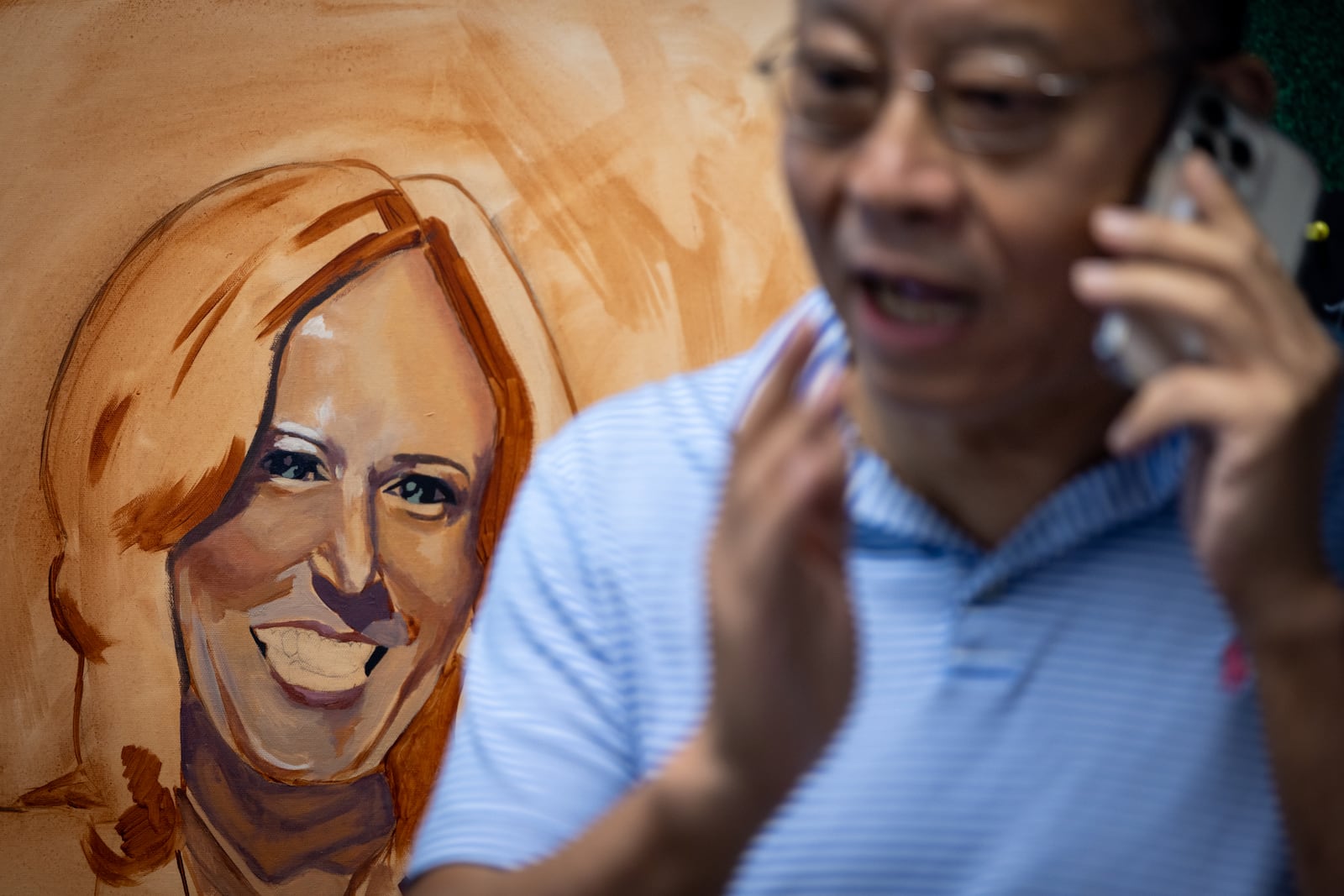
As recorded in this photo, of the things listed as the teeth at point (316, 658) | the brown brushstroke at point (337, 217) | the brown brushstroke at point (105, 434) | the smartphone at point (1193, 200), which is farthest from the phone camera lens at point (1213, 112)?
the brown brushstroke at point (105, 434)

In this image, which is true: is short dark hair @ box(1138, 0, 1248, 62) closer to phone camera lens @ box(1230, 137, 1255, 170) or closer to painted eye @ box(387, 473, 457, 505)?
phone camera lens @ box(1230, 137, 1255, 170)

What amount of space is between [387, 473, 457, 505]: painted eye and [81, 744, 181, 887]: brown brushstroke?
0.42 metres

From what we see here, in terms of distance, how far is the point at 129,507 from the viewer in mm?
1393

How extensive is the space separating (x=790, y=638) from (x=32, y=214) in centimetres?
120

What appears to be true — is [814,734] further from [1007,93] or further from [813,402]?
[1007,93]

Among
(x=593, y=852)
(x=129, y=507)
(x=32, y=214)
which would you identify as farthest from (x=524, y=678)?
(x=32, y=214)

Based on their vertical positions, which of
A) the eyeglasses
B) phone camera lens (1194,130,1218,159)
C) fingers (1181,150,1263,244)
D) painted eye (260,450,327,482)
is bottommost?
painted eye (260,450,327,482)

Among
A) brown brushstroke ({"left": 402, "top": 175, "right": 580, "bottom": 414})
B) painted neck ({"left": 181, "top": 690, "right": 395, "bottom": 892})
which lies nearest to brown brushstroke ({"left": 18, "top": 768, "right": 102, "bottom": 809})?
painted neck ({"left": 181, "top": 690, "right": 395, "bottom": 892})

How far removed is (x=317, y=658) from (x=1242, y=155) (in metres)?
1.06

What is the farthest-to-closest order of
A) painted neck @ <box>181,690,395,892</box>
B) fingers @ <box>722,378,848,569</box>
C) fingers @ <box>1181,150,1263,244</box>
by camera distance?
painted neck @ <box>181,690,395,892</box>
fingers @ <box>1181,150,1263,244</box>
fingers @ <box>722,378,848,569</box>

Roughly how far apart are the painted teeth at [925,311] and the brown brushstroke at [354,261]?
0.83 m

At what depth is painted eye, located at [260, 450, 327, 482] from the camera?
1355mm

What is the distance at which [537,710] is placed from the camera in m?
0.66

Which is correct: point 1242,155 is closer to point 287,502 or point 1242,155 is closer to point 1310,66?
point 1310,66
